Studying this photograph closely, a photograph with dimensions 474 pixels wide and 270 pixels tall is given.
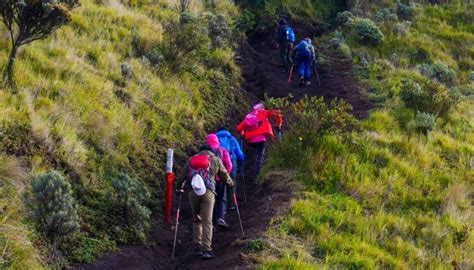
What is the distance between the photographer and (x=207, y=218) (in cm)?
805

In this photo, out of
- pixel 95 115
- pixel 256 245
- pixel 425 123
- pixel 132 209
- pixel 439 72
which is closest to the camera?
pixel 256 245

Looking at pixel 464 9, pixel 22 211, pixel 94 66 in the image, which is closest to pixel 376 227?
pixel 22 211

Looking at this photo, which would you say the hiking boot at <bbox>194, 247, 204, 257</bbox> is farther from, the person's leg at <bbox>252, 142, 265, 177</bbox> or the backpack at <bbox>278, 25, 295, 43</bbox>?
the backpack at <bbox>278, 25, 295, 43</bbox>

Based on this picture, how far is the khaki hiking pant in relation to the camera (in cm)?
789

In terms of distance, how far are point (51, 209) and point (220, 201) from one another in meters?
3.17

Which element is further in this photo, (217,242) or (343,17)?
(343,17)

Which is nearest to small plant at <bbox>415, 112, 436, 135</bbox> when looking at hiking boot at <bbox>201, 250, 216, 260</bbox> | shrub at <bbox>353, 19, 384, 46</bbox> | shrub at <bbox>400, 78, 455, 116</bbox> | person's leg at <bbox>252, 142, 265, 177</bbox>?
shrub at <bbox>400, 78, 455, 116</bbox>

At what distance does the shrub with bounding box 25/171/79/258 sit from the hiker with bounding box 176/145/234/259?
1833 mm

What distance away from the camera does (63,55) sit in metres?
10.6

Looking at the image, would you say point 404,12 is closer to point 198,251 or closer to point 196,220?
point 196,220

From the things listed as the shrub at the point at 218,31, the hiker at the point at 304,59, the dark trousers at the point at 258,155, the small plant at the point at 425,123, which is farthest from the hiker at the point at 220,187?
the hiker at the point at 304,59

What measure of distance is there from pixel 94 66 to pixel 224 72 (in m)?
5.19

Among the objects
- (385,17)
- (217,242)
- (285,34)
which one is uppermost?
(385,17)

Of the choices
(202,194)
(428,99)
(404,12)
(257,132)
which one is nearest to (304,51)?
(428,99)
